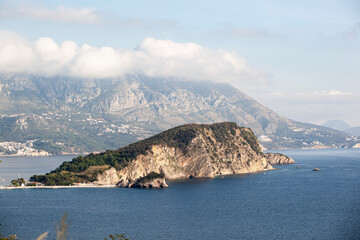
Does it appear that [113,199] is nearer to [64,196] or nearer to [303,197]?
[64,196]

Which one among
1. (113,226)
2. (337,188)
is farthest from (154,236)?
(337,188)

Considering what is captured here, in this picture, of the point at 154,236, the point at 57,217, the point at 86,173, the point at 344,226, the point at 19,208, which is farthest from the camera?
the point at 86,173

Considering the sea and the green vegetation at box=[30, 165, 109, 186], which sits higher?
the green vegetation at box=[30, 165, 109, 186]

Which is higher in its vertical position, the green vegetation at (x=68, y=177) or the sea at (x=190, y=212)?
the green vegetation at (x=68, y=177)

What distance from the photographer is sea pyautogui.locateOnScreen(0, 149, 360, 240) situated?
3957 inches

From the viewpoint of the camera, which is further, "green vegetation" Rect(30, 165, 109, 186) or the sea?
"green vegetation" Rect(30, 165, 109, 186)

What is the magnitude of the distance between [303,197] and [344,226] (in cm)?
5172

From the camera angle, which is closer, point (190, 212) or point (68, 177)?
point (190, 212)

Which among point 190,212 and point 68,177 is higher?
point 68,177

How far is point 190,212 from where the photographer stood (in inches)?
5054

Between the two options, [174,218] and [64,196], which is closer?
[174,218]

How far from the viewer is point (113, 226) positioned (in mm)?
107250

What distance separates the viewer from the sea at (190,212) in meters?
100

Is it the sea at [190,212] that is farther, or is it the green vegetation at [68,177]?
the green vegetation at [68,177]
